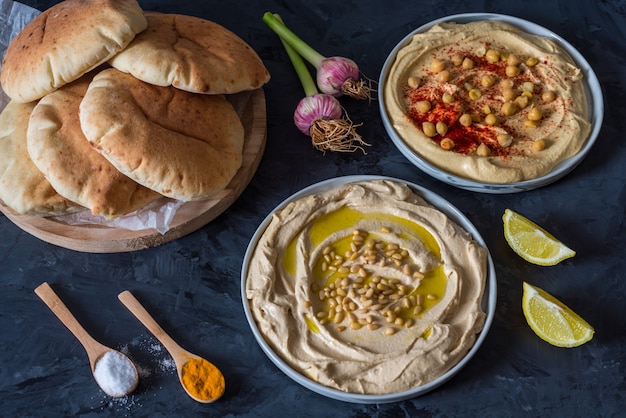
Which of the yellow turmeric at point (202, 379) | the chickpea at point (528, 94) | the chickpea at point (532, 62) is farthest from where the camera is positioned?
the chickpea at point (532, 62)

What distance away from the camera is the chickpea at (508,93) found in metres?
3.95

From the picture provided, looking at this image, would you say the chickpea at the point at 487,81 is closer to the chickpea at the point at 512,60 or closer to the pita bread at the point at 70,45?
the chickpea at the point at 512,60

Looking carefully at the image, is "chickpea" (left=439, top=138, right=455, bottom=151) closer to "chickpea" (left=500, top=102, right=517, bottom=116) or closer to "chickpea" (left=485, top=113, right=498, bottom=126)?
"chickpea" (left=485, top=113, right=498, bottom=126)

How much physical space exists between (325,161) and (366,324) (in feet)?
3.58

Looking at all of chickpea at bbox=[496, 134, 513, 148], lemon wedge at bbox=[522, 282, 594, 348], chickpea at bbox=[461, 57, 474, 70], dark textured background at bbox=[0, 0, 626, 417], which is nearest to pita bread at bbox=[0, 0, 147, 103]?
dark textured background at bbox=[0, 0, 626, 417]

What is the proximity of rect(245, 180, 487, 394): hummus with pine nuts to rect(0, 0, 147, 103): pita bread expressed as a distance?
3.88ft

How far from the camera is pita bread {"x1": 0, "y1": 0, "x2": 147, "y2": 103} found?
11.1ft

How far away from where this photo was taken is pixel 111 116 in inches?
130

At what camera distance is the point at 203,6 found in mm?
4555

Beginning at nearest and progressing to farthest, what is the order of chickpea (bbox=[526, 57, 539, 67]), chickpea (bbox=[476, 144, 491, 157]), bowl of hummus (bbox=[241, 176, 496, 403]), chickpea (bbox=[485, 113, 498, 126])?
1. bowl of hummus (bbox=[241, 176, 496, 403])
2. chickpea (bbox=[476, 144, 491, 157])
3. chickpea (bbox=[485, 113, 498, 126])
4. chickpea (bbox=[526, 57, 539, 67])

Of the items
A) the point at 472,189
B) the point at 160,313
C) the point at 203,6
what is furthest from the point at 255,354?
the point at 203,6

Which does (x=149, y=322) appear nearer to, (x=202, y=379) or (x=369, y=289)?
(x=202, y=379)

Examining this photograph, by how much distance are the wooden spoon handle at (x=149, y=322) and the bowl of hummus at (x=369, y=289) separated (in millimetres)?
417

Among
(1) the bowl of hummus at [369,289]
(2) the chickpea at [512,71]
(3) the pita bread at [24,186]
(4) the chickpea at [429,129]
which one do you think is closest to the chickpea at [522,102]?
(2) the chickpea at [512,71]
